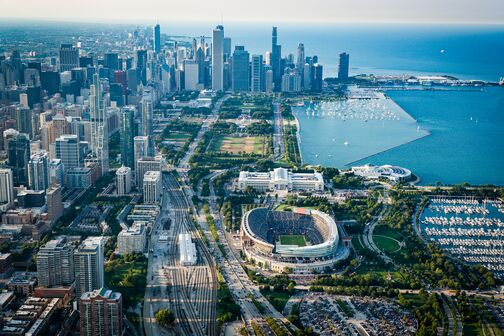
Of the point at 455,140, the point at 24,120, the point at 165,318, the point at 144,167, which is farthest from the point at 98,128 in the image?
the point at 455,140

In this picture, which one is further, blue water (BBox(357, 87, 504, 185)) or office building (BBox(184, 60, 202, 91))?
office building (BBox(184, 60, 202, 91))

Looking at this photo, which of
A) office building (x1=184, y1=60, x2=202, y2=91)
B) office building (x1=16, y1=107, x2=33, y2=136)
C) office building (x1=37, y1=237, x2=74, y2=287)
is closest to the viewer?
office building (x1=37, y1=237, x2=74, y2=287)

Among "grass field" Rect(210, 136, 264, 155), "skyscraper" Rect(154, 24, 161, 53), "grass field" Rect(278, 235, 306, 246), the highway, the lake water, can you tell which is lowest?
the highway

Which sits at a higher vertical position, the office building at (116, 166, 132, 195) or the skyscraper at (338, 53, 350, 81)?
the skyscraper at (338, 53, 350, 81)

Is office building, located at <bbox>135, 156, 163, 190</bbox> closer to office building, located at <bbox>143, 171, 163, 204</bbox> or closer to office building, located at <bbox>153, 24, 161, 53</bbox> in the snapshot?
office building, located at <bbox>143, 171, 163, 204</bbox>

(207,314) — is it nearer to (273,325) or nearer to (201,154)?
(273,325)

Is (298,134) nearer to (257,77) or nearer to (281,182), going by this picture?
(281,182)

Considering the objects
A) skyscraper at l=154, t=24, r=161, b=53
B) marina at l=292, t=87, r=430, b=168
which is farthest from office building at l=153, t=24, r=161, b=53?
marina at l=292, t=87, r=430, b=168
